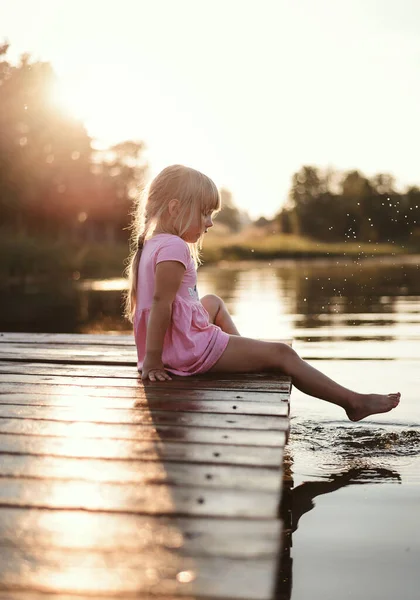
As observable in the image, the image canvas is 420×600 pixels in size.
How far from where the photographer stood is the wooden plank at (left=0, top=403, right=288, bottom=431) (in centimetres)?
311

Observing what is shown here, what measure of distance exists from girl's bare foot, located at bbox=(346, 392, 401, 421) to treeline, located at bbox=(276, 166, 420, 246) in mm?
40846

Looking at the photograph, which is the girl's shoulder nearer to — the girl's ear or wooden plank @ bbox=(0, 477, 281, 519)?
the girl's ear

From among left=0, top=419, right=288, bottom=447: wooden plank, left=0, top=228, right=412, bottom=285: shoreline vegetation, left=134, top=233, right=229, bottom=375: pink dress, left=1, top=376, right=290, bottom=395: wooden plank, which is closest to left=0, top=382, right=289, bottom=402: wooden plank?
left=1, top=376, right=290, bottom=395: wooden plank

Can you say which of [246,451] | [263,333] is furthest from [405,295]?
[246,451]

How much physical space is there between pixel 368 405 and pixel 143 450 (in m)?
1.76

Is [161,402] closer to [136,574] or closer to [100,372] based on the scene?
[100,372]

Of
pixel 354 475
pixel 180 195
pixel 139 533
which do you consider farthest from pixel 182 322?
pixel 139 533

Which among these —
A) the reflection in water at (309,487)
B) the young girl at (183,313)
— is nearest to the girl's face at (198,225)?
the young girl at (183,313)

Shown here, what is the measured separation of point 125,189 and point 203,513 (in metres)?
46.6

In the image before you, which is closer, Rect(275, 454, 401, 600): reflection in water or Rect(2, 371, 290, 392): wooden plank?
Rect(275, 454, 401, 600): reflection in water

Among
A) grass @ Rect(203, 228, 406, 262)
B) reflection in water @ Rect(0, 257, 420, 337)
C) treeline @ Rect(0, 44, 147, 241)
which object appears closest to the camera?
reflection in water @ Rect(0, 257, 420, 337)

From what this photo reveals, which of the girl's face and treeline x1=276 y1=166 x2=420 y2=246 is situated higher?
treeline x1=276 y1=166 x2=420 y2=246

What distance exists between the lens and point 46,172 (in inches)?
1398

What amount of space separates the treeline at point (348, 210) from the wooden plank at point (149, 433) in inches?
1662
